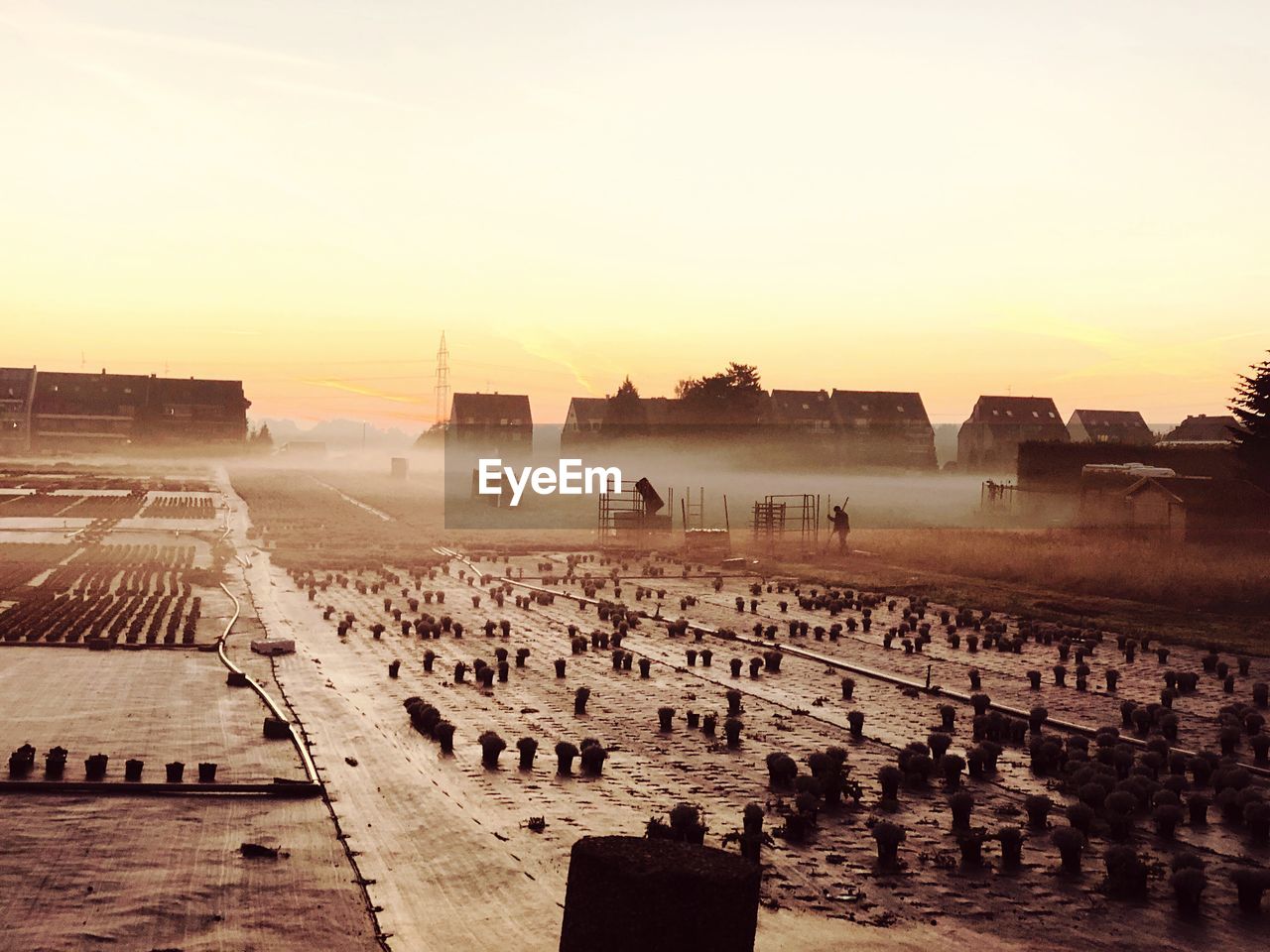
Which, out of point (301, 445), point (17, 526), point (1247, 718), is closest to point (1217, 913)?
point (1247, 718)

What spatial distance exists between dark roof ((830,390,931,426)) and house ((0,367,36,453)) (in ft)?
309

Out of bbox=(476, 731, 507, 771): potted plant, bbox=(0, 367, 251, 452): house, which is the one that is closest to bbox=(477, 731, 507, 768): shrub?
bbox=(476, 731, 507, 771): potted plant

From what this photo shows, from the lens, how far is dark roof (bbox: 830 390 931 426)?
11506cm

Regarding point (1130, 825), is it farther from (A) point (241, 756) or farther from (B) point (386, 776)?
(A) point (241, 756)

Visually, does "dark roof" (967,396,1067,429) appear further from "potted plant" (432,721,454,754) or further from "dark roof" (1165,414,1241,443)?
"potted plant" (432,721,454,754)

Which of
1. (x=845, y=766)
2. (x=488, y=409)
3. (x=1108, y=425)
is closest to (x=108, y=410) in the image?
(x=488, y=409)

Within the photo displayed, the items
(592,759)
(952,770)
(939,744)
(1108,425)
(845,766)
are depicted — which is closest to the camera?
(952,770)

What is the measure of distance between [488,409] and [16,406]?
5654cm

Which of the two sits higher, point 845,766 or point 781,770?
point 781,770

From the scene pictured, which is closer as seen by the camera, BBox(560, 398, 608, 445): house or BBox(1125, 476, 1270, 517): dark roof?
BBox(1125, 476, 1270, 517): dark roof

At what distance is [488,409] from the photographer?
138 meters

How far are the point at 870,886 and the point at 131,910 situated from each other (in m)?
6.63

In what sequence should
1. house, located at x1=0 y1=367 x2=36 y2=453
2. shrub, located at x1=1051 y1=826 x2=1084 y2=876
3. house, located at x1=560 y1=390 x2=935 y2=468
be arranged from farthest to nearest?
house, located at x1=0 y1=367 x2=36 y2=453
house, located at x1=560 y1=390 x2=935 y2=468
shrub, located at x1=1051 y1=826 x2=1084 y2=876

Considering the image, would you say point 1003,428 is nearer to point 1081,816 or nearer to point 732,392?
point 732,392
